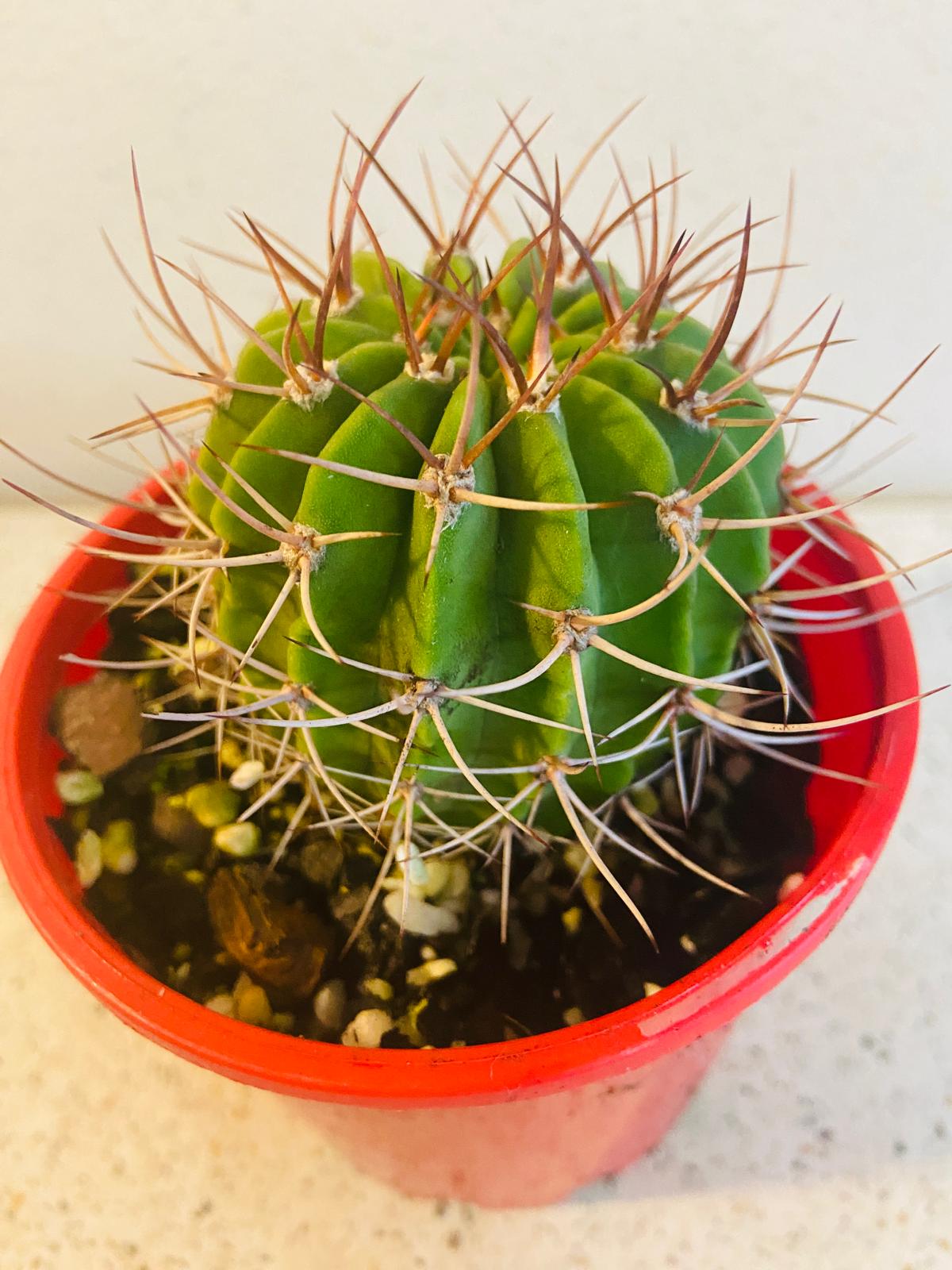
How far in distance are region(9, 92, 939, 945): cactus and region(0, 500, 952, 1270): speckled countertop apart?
0.29 metres

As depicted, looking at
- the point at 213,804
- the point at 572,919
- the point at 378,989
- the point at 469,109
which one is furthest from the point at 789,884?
the point at 469,109

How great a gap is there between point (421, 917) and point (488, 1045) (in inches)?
4.8

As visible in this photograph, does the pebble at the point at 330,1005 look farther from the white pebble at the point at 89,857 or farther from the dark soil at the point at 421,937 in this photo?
the white pebble at the point at 89,857

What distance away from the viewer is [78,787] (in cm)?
56

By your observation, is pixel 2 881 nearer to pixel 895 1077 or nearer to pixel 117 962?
pixel 117 962

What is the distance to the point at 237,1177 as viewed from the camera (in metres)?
0.62

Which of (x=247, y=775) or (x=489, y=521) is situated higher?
(x=489, y=521)

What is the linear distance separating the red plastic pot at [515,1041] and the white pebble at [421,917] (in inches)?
4.0

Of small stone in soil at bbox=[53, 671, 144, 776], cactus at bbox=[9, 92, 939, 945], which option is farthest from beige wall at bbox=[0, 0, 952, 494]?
small stone in soil at bbox=[53, 671, 144, 776]

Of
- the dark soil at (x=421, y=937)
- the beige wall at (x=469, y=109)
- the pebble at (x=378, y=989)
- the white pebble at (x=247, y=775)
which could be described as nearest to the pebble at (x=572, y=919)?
the dark soil at (x=421, y=937)

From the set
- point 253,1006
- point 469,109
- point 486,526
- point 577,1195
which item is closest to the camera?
point 486,526

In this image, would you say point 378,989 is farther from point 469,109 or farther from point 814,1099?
point 469,109

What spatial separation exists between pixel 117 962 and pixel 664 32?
735mm

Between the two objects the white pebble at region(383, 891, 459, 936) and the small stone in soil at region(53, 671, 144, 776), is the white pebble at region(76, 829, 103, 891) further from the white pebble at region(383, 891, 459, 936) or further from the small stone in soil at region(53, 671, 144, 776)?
the white pebble at region(383, 891, 459, 936)
